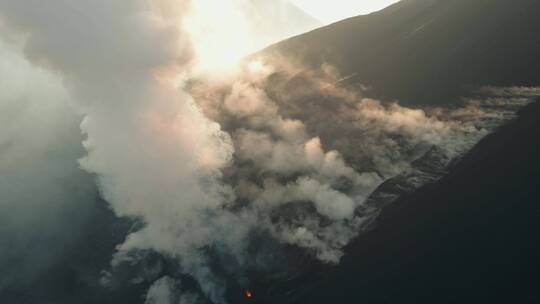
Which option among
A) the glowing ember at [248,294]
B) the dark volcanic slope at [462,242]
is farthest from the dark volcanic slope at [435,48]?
Result: the glowing ember at [248,294]

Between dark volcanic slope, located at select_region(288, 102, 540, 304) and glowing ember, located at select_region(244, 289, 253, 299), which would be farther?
glowing ember, located at select_region(244, 289, 253, 299)

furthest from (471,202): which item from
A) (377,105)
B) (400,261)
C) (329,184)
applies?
(377,105)

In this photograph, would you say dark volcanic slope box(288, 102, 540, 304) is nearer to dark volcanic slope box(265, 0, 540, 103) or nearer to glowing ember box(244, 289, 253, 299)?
glowing ember box(244, 289, 253, 299)

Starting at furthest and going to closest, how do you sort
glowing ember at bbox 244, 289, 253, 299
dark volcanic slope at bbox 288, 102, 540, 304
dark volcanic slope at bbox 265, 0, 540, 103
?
dark volcanic slope at bbox 265, 0, 540, 103 < glowing ember at bbox 244, 289, 253, 299 < dark volcanic slope at bbox 288, 102, 540, 304

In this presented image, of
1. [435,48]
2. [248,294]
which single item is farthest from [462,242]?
[435,48]

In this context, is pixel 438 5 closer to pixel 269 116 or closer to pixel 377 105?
pixel 377 105

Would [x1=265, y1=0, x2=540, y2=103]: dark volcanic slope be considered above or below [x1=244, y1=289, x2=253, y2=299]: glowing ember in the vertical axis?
above

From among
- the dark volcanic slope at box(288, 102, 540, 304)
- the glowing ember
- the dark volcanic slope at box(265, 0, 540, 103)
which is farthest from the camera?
the dark volcanic slope at box(265, 0, 540, 103)

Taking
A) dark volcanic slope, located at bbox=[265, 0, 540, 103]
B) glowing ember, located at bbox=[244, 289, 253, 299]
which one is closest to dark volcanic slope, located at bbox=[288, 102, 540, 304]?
glowing ember, located at bbox=[244, 289, 253, 299]

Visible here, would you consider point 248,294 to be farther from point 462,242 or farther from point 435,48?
point 435,48

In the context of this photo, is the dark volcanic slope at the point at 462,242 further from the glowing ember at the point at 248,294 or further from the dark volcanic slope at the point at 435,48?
the dark volcanic slope at the point at 435,48
